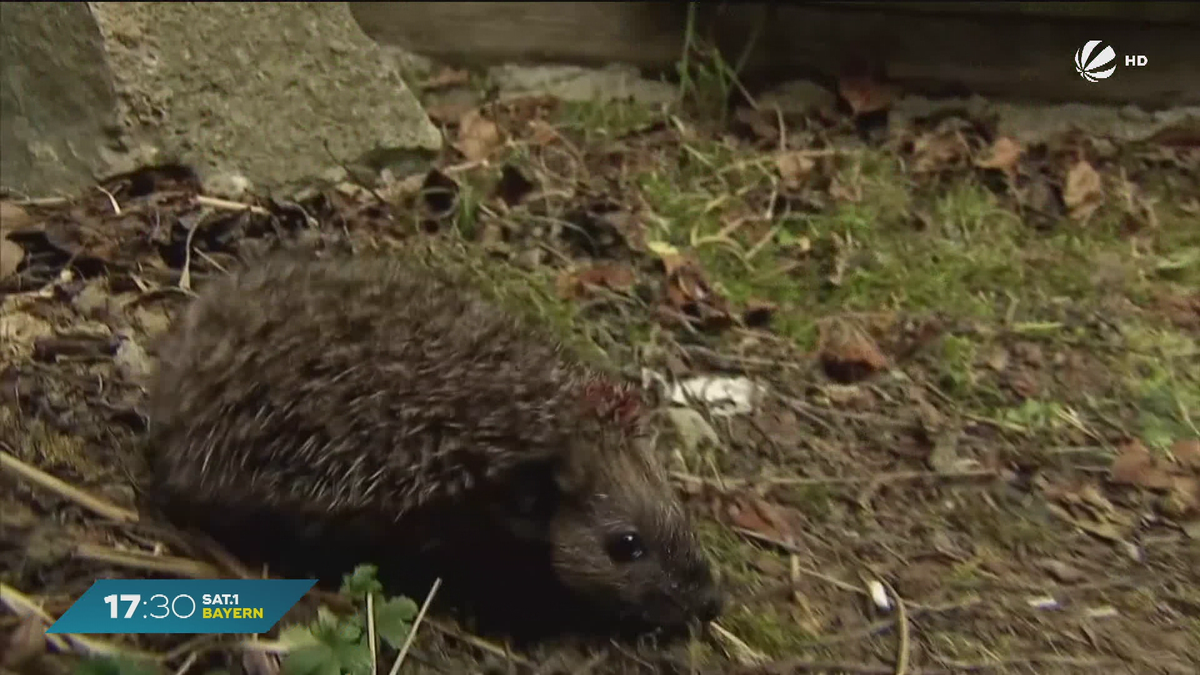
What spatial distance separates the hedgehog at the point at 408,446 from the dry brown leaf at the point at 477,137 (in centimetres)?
158

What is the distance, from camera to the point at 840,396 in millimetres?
2645

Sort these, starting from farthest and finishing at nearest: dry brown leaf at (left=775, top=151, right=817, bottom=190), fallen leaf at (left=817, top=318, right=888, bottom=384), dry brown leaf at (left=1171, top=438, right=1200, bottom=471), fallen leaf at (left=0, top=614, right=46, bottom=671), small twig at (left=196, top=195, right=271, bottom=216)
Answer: dry brown leaf at (left=775, top=151, right=817, bottom=190), small twig at (left=196, top=195, right=271, bottom=216), fallen leaf at (left=817, top=318, right=888, bottom=384), dry brown leaf at (left=1171, top=438, right=1200, bottom=471), fallen leaf at (left=0, top=614, right=46, bottom=671)

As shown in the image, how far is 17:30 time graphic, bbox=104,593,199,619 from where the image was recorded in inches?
63.6

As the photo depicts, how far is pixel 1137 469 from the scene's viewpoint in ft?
7.23

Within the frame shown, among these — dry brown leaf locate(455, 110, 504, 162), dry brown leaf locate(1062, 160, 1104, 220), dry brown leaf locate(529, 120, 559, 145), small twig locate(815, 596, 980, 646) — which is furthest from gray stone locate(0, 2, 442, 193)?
small twig locate(815, 596, 980, 646)

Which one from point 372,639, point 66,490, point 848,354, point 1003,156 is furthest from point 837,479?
point 66,490

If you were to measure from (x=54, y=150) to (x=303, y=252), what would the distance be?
36.3 inches

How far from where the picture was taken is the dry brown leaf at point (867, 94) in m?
3.63

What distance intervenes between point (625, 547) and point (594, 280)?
3.65 feet

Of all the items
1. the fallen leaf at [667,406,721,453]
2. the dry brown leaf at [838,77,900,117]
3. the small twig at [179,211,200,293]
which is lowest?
the fallen leaf at [667,406,721,453]

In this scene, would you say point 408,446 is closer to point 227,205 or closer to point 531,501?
point 531,501

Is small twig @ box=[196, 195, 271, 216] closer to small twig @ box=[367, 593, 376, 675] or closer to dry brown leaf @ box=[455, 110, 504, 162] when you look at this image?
dry brown leaf @ box=[455, 110, 504, 162]

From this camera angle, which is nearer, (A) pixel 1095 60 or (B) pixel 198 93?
(A) pixel 1095 60

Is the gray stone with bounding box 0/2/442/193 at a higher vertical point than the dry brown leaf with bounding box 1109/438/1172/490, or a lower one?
higher
